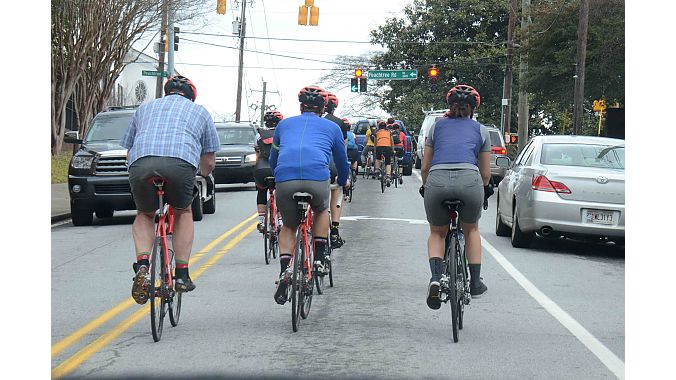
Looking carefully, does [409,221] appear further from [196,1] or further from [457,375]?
[196,1]

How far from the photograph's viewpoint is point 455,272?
7957 mm

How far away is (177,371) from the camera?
669 cm

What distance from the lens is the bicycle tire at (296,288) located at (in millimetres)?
7969

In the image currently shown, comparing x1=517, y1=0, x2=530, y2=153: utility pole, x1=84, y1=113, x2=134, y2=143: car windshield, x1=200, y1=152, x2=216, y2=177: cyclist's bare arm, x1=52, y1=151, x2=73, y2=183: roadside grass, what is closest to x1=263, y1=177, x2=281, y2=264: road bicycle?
x1=200, y1=152, x2=216, y2=177: cyclist's bare arm

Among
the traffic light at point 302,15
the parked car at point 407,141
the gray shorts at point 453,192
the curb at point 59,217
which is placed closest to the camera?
the gray shorts at point 453,192

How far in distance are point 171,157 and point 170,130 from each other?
201 mm

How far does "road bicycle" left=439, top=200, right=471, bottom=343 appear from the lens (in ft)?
25.7

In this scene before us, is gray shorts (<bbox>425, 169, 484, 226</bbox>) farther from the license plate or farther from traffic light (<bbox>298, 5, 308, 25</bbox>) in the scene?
traffic light (<bbox>298, 5, 308, 25</bbox>)

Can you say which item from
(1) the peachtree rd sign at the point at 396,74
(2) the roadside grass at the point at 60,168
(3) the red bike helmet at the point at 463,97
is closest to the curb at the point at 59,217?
(2) the roadside grass at the point at 60,168

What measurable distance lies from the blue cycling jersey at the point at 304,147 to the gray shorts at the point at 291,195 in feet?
0.13

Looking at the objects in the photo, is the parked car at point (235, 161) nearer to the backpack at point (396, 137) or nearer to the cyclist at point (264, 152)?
the backpack at point (396, 137)

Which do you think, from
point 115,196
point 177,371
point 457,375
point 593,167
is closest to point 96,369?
point 177,371

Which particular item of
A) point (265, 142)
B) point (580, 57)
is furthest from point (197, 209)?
point (580, 57)

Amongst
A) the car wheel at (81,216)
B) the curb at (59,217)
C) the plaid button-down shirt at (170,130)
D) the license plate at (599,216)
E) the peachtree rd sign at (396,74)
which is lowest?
the curb at (59,217)
